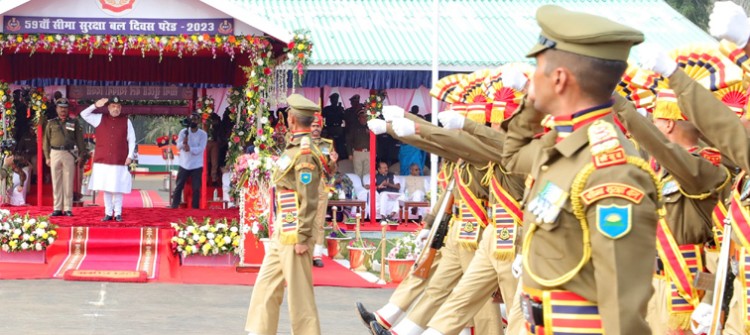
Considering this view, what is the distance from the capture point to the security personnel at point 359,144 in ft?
71.3

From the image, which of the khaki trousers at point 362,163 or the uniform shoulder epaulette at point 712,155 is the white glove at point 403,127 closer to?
the uniform shoulder epaulette at point 712,155

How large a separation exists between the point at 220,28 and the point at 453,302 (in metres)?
7.86

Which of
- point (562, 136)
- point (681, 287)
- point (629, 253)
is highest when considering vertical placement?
point (562, 136)

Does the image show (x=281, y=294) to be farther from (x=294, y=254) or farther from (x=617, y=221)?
(x=617, y=221)

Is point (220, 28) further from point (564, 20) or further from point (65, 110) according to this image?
point (564, 20)

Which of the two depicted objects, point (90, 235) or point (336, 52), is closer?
point (90, 235)

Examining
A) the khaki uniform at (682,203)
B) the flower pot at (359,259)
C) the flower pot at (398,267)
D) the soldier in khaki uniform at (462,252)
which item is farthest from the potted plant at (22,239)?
the khaki uniform at (682,203)

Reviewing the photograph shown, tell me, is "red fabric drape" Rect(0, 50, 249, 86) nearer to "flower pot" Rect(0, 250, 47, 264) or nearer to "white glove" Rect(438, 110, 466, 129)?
"flower pot" Rect(0, 250, 47, 264)

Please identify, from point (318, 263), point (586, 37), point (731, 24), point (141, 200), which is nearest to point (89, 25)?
point (318, 263)

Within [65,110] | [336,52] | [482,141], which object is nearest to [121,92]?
[65,110]

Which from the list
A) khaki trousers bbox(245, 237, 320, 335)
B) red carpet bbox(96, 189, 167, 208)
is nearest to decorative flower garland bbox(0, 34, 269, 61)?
khaki trousers bbox(245, 237, 320, 335)

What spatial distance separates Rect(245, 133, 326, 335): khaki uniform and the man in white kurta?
25.5ft

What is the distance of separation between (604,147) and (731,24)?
43.9 inches

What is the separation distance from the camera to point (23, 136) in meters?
21.0
